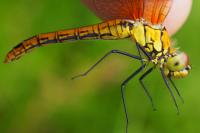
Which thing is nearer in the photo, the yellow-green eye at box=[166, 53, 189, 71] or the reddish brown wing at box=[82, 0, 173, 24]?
the reddish brown wing at box=[82, 0, 173, 24]

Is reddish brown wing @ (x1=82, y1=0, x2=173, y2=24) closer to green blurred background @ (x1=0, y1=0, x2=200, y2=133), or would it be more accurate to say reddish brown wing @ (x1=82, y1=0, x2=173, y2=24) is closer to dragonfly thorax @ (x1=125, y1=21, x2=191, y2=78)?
dragonfly thorax @ (x1=125, y1=21, x2=191, y2=78)

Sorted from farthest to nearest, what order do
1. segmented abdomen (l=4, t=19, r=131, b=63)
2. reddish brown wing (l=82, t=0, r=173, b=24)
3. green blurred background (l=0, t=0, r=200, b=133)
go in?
green blurred background (l=0, t=0, r=200, b=133)
segmented abdomen (l=4, t=19, r=131, b=63)
reddish brown wing (l=82, t=0, r=173, b=24)

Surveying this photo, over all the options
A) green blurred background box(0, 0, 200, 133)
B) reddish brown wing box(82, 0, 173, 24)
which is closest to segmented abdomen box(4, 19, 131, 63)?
reddish brown wing box(82, 0, 173, 24)

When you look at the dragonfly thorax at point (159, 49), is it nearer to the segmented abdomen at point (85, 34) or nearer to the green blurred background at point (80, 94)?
the segmented abdomen at point (85, 34)

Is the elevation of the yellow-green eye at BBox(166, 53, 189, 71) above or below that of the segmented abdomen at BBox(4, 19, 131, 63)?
below

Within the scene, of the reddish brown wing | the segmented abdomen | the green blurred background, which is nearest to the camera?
the reddish brown wing

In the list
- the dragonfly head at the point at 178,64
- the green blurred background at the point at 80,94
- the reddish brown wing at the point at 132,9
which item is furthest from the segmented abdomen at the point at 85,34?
the green blurred background at the point at 80,94
